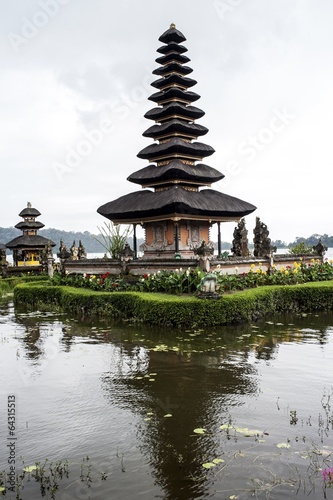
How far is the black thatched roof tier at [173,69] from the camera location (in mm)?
27781

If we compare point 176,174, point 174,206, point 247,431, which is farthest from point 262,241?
point 247,431

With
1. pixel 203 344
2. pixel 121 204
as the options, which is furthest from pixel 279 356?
pixel 121 204

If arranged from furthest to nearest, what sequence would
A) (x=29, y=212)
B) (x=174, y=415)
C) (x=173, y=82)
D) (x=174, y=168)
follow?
(x=29, y=212)
(x=173, y=82)
(x=174, y=168)
(x=174, y=415)

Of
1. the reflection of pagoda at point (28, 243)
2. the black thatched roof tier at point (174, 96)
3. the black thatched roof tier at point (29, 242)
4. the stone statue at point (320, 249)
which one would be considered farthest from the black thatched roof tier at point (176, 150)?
the reflection of pagoda at point (28, 243)

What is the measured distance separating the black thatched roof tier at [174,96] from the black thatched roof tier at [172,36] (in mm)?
3595

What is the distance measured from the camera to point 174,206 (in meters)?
22.7

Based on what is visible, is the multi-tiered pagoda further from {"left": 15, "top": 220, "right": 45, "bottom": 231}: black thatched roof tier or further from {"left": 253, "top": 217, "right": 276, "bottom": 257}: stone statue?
{"left": 15, "top": 220, "right": 45, "bottom": 231}: black thatched roof tier

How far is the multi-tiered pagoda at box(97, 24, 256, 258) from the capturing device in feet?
80.3

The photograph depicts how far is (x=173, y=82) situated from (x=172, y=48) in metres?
2.60

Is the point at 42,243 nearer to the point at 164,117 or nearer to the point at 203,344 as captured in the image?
the point at 164,117

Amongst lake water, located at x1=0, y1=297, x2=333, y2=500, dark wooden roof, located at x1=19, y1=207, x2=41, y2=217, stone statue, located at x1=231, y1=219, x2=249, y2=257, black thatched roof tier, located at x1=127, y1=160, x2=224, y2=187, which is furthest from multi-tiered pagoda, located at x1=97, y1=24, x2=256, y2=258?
dark wooden roof, located at x1=19, y1=207, x2=41, y2=217

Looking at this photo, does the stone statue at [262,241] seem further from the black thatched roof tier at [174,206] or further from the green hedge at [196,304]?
the green hedge at [196,304]

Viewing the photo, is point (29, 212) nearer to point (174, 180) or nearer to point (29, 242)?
point (29, 242)

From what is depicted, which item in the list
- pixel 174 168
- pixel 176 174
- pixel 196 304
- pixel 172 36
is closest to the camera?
pixel 196 304
